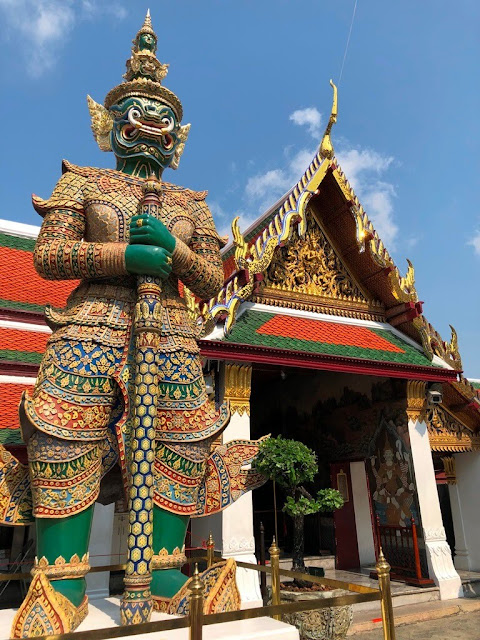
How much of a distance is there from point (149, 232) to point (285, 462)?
2.59 m

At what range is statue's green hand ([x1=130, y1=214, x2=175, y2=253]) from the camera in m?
3.31

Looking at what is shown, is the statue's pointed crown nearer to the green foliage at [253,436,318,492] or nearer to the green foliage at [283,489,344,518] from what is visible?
the green foliage at [253,436,318,492]

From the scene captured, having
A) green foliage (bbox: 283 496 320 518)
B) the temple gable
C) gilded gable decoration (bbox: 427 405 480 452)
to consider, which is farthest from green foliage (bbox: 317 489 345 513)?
gilded gable decoration (bbox: 427 405 480 452)

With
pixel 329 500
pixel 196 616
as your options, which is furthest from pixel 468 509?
pixel 196 616

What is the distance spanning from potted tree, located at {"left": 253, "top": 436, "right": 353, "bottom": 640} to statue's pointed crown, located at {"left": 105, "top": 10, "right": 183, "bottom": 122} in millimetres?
3097

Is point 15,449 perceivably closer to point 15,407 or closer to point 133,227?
point 15,407

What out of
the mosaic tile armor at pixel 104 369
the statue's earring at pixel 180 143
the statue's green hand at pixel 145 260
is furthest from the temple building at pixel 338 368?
the statue's green hand at pixel 145 260

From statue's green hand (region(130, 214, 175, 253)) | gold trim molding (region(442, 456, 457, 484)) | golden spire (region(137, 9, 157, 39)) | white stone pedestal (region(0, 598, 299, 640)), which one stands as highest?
golden spire (region(137, 9, 157, 39))

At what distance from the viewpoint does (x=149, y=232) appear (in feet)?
10.9

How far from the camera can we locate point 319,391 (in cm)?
920

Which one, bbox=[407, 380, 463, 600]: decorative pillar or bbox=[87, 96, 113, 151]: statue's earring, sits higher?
bbox=[87, 96, 113, 151]: statue's earring

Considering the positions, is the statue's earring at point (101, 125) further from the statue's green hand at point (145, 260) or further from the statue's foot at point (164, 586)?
the statue's foot at point (164, 586)

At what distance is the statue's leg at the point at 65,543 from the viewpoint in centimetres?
284

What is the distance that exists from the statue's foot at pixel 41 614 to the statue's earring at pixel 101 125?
128 inches
